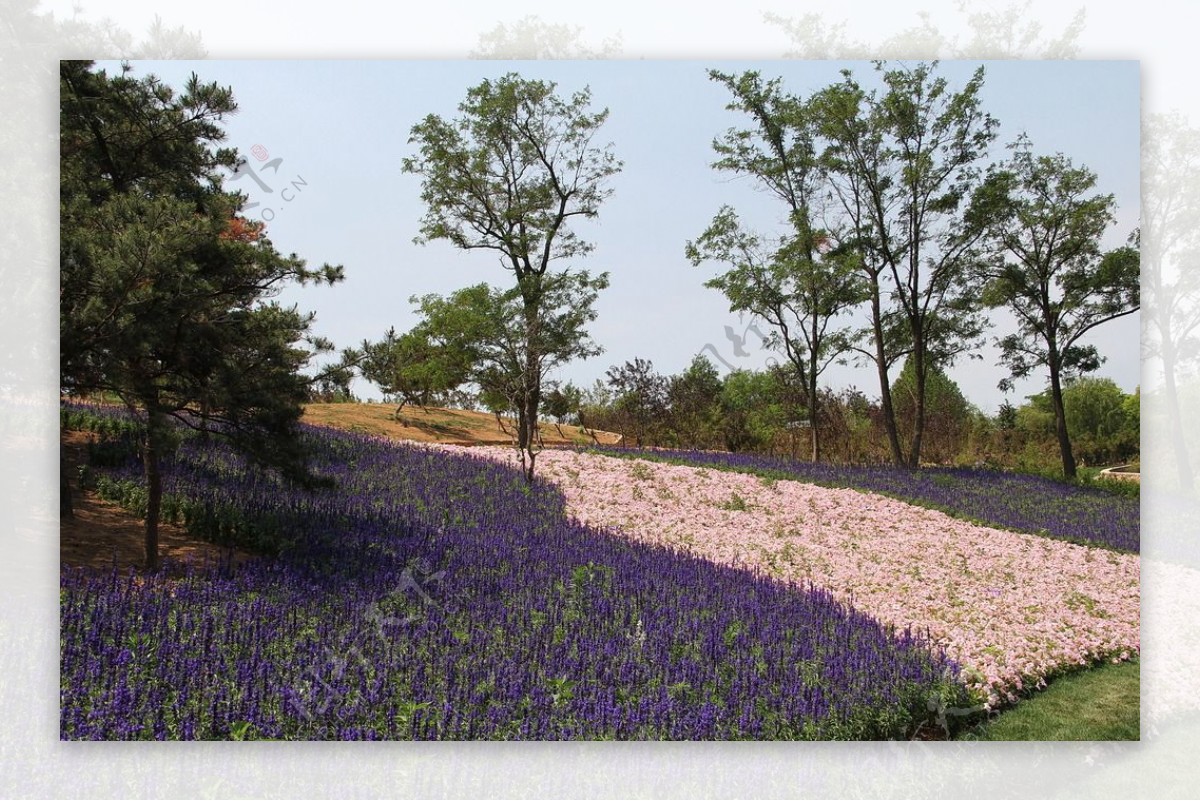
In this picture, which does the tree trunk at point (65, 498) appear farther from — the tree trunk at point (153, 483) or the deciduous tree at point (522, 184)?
the deciduous tree at point (522, 184)

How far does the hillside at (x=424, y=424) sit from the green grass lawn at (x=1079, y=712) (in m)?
5.92

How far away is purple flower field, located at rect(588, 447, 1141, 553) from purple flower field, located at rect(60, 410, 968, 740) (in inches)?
124

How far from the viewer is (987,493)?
966 cm

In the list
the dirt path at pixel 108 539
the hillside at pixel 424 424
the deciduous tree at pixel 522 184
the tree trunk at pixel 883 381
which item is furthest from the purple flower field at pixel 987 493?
the dirt path at pixel 108 539

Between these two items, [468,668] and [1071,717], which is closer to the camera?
[468,668]

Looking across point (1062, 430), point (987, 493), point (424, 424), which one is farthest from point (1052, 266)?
point (424, 424)

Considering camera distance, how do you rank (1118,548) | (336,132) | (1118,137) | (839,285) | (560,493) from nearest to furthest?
(336,132), (1118,137), (1118,548), (560,493), (839,285)

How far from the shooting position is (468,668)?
4.64 m

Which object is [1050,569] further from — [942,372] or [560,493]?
[560,493]

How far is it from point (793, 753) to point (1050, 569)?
3.90 metres

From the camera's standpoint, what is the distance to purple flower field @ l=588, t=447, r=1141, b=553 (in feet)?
24.8

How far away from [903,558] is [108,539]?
21.3ft

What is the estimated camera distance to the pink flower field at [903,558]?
234 inches

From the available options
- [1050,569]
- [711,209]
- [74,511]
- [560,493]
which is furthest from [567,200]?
[1050,569]
